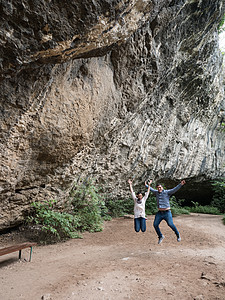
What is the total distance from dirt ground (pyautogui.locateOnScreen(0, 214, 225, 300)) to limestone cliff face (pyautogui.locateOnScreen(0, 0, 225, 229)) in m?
1.73

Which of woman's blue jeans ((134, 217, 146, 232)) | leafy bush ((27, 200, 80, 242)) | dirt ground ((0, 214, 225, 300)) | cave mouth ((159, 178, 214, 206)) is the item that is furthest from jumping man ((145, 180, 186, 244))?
cave mouth ((159, 178, 214, 206))

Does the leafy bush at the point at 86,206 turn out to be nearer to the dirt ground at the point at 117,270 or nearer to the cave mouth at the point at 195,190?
the dirt ground at the point at 117,270

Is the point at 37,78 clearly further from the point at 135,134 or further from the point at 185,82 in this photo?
the point at 185,82

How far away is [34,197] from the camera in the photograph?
6.04 meters

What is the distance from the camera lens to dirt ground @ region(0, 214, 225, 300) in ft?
10.1

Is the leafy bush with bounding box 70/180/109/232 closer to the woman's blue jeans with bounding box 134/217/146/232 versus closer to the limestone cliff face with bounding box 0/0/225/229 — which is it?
the limestone cliff face with bounding box 0/0/225/229

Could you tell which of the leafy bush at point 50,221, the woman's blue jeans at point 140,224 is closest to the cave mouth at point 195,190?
the woman's blue jeans at point 140,224

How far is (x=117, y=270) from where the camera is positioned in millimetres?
3896

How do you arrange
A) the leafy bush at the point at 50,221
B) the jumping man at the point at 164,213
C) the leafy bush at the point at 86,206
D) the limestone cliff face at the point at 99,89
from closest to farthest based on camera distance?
1. the limestone cliff face at the point at 99,89
2. the jumping man at the point at 164,213
3. the leafy bush at the point at 50,221
4. the leafy bush at the point at 86,206

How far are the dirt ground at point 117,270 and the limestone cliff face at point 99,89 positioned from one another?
1731mm

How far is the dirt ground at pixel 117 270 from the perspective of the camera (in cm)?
Result: 309

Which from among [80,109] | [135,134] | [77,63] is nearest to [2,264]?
[80,109]

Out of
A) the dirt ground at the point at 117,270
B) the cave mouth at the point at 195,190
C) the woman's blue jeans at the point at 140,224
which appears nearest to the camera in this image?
the dirt ground at the point at 117,270

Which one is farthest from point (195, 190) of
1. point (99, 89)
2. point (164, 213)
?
point (99, 89)
